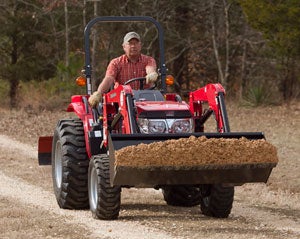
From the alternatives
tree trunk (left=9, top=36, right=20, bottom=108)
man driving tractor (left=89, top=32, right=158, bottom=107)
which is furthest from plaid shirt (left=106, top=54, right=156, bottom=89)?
tree trunk (left=9, top=36, right=20, bottom=108)

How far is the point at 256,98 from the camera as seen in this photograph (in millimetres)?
28703

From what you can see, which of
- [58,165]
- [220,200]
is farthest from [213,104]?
[58,165]

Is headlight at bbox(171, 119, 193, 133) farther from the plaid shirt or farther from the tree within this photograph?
the tree

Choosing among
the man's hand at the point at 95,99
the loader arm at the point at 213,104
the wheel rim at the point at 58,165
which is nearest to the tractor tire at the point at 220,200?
the loader arm at the point at 213,104

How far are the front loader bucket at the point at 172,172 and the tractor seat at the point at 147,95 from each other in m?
1.32

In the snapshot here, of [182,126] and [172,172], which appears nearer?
[172,172]

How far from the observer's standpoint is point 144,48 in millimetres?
31781

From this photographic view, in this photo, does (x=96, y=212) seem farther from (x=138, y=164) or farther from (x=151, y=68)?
(x=151, y=68)

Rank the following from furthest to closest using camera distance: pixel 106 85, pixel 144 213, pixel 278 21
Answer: pixel 278 21 → pixel 106 85 → pixel 144 213

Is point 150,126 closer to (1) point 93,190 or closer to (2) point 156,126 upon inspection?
(2) point 156,126

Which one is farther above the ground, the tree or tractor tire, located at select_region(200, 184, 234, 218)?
the tree

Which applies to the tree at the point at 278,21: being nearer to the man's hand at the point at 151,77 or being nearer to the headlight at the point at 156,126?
the man's hand at the point at 151,77

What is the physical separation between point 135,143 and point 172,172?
481 millimetres

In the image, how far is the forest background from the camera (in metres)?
30.9
